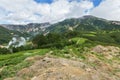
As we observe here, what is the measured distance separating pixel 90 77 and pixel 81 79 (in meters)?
1.38

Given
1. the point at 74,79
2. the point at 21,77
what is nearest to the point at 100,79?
the point at 74,79

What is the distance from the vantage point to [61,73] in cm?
2462

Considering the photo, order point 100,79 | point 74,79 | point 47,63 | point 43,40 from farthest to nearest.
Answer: point 43,40 → point 47,63 → point 100,79 → point 74,79

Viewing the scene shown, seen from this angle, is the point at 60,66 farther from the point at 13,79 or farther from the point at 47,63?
the point at 13,79

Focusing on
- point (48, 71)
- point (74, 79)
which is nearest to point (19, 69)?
point (48, 71)

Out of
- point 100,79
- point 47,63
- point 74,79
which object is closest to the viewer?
point 74,79

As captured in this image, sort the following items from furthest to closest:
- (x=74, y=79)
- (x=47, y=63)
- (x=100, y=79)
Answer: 1. (x=47, y=63)
2. (x=100, y=79)
3. (x=74, y=79)

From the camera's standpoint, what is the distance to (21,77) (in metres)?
26.0

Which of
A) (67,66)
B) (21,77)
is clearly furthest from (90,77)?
(21,77)

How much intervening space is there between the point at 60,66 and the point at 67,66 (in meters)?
0.77

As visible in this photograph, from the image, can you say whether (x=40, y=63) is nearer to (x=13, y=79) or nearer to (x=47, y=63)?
(x=47, y=63)

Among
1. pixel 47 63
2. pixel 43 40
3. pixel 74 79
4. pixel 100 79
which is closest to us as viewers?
pixel 74 79

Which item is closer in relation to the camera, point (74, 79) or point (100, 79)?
point (74, 79)

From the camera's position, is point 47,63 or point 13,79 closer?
point 13,79
